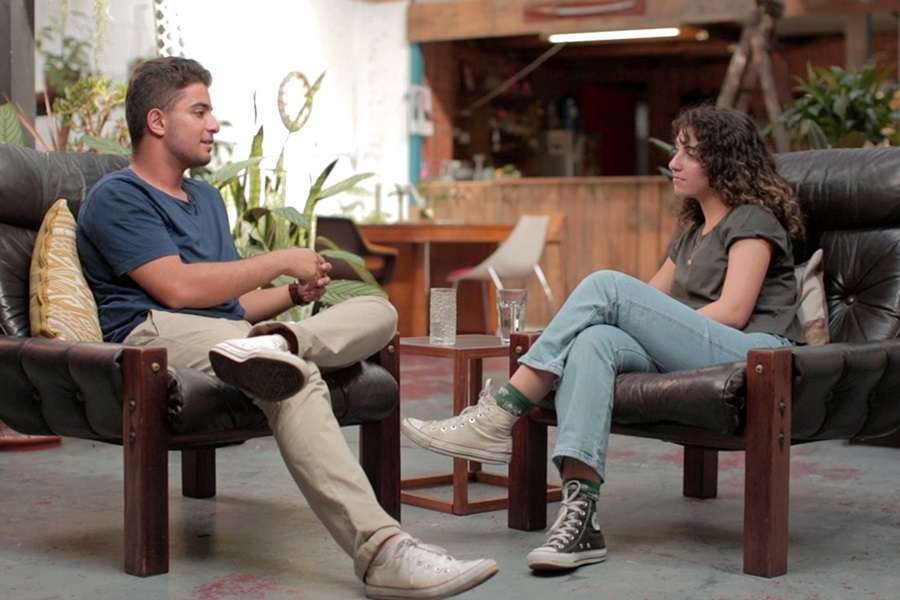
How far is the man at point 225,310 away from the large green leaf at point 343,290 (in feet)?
3.06

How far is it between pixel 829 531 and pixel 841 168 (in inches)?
35.9

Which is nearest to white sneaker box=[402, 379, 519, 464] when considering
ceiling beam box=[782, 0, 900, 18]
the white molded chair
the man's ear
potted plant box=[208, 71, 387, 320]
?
the man's ear

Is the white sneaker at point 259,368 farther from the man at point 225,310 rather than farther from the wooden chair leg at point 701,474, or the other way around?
the wooden chair leg at point 701,474

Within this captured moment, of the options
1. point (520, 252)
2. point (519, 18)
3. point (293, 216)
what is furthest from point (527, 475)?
point (519, 18)

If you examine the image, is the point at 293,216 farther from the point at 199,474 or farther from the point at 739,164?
the point at 739,164

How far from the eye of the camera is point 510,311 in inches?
134

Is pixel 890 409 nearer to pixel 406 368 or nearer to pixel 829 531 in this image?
pixel 829 531

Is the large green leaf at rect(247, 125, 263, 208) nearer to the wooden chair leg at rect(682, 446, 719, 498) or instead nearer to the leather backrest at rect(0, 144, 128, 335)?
the leather backrest at rect(0, 144, 128, 335)

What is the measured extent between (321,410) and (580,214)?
25.1 feet

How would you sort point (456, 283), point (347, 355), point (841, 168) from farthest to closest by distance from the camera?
1. point (456, 283)
2. point (841, 168)
3. point (347, 355)

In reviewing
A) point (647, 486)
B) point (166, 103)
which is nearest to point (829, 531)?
point (647, 486)

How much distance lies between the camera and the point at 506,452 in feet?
9.30

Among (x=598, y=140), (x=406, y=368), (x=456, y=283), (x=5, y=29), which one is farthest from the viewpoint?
(x=598, y=140)

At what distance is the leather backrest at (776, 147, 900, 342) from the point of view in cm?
325
